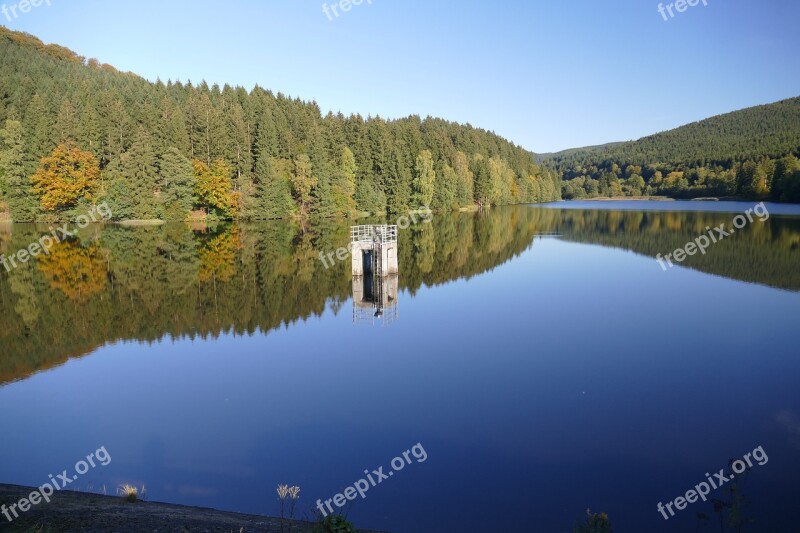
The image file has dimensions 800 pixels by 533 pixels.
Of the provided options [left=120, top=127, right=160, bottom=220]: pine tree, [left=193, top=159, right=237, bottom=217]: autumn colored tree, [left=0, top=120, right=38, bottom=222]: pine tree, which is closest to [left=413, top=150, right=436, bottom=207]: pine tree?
[left=193, top=159, right=237, bottom=217]: autumn colored tree

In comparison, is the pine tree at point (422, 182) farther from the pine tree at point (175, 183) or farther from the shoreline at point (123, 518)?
the shoreline at point (123, 518)

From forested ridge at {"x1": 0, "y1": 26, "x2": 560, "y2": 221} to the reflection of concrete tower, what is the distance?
1844 inches

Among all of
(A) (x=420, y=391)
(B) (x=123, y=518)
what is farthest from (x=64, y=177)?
(B) (x=123, y=518)

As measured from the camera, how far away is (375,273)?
3453cm

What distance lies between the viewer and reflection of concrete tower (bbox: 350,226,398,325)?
95.8 feet

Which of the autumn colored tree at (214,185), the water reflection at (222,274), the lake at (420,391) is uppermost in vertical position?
the autumn colored tree at (214,185)

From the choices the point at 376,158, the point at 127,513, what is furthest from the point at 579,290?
the point at 376,158

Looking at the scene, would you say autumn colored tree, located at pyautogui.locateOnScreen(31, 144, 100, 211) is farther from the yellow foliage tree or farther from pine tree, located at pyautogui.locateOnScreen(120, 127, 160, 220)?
the yellow foliage tree

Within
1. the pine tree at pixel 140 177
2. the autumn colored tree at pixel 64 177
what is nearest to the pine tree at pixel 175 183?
the pine tree at pixel 140 177

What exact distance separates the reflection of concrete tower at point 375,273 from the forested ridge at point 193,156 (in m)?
46.8

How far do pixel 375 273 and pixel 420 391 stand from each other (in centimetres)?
1811

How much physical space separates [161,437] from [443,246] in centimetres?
4155

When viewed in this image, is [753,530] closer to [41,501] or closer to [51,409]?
[41,501]

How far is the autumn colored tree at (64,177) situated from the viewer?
70000 mm
